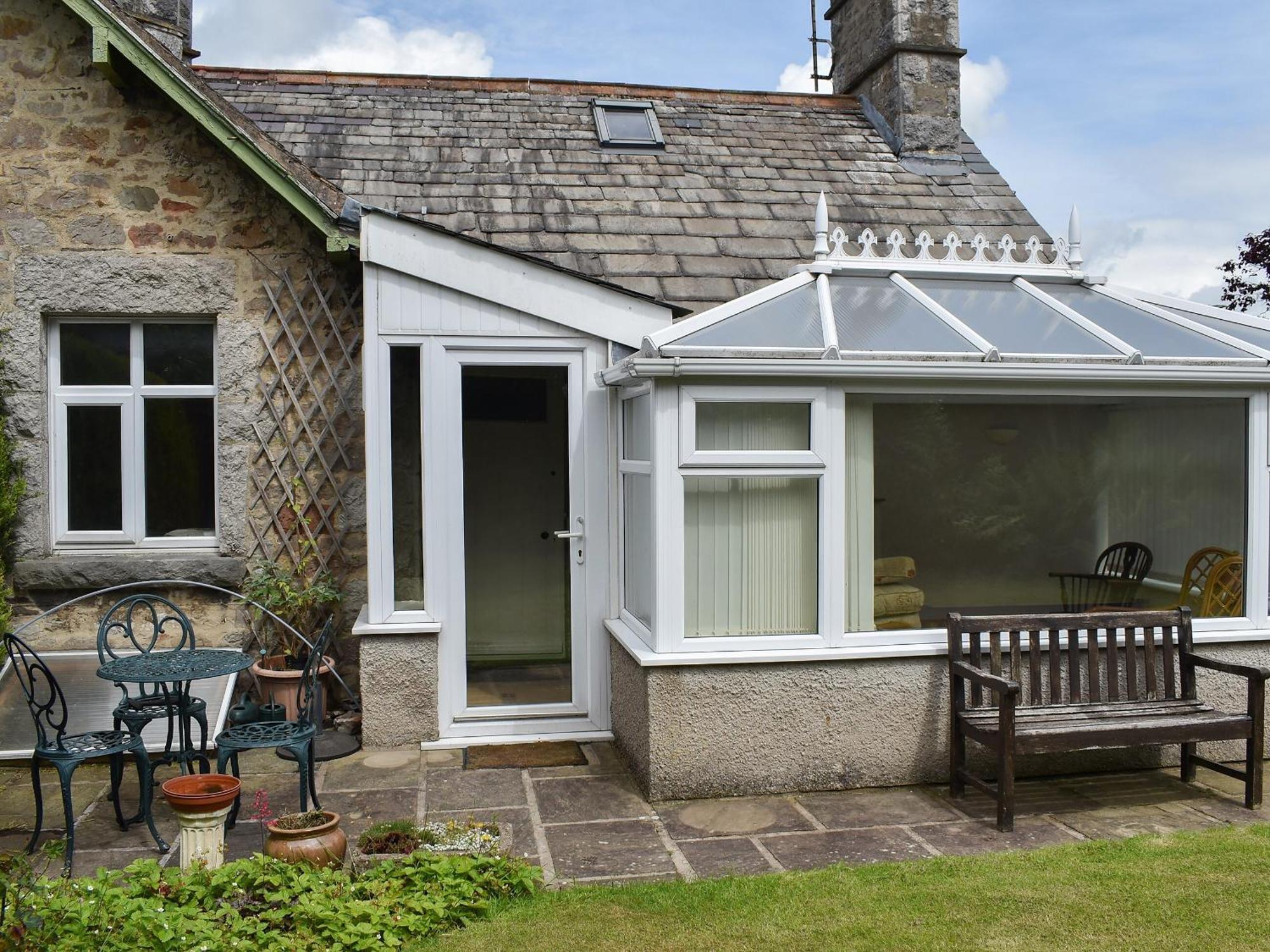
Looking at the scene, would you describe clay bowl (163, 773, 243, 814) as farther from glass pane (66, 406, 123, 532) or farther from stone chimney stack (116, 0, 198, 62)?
stone chimney stack (116, 0, 198, 62)

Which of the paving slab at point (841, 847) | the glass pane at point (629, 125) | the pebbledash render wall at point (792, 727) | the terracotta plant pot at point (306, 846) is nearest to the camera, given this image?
the terracotta plant pot at point (306, 846)

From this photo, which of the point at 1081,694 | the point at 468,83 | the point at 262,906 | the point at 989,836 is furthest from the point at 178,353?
the point at 1081,694

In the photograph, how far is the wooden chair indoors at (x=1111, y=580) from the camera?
8.38 meters

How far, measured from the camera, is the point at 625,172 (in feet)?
30.1

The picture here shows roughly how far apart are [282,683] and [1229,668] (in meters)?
5.56

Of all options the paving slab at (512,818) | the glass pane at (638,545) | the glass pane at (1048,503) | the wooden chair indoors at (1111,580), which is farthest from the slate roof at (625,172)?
the paving slab at (512,818)

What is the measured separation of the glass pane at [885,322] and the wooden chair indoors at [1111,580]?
127 inches

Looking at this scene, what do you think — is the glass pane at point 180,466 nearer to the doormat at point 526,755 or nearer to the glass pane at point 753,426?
the doormat at point 526,755

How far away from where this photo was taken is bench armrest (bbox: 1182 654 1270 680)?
222 inches

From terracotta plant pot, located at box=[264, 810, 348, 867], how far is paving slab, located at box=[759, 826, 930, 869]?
6.49 feet

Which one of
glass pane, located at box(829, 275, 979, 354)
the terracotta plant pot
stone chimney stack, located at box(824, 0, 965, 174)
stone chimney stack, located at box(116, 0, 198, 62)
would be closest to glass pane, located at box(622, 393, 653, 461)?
glass pane, located at box(829, 275, 979, 354)

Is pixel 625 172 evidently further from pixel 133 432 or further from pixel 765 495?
pixel 133 432

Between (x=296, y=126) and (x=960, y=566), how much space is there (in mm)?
6866

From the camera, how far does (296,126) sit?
9414 mm
